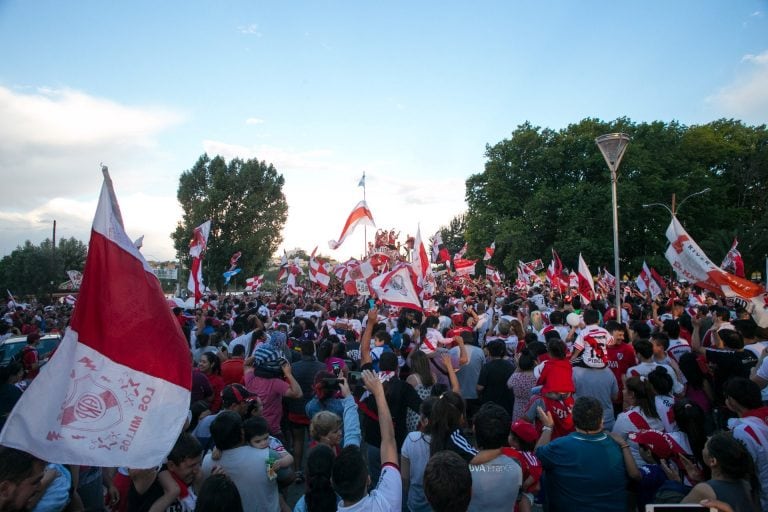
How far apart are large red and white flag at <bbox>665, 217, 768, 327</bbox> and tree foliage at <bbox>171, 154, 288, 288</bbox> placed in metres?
39.7

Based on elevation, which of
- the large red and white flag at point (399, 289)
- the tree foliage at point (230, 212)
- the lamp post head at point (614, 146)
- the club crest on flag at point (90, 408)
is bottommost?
the club crest on flag at point (90, 408)

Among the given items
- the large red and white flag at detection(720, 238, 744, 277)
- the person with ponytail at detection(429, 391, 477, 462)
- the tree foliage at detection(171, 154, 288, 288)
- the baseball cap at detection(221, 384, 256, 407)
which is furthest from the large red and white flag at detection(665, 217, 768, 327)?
the tree foliage at detection(171, 154, 288, 288)

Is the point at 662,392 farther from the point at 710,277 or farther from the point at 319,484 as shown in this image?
the point at 710,277

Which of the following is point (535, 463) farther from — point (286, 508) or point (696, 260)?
point (696, 260)

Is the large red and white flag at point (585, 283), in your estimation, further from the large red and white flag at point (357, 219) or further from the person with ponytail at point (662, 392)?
the person with ponytail at point (662, 392)

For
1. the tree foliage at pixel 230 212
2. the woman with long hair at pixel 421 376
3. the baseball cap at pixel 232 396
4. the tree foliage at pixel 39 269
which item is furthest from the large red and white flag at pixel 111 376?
the tree foliage at pixel 39 269

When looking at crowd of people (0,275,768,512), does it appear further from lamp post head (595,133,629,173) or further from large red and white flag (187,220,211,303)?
large red and white flag (187,220,211,303)

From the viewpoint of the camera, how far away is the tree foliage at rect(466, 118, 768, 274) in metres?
35.8

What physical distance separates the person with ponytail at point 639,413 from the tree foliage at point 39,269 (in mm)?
47227

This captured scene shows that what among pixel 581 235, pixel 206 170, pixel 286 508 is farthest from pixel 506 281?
pixel 286 508

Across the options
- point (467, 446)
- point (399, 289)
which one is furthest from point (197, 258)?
point (467, 446)

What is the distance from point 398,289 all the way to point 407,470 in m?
4.96

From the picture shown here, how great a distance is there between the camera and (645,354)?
586 centimetres

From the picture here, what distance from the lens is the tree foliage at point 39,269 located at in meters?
43.8
